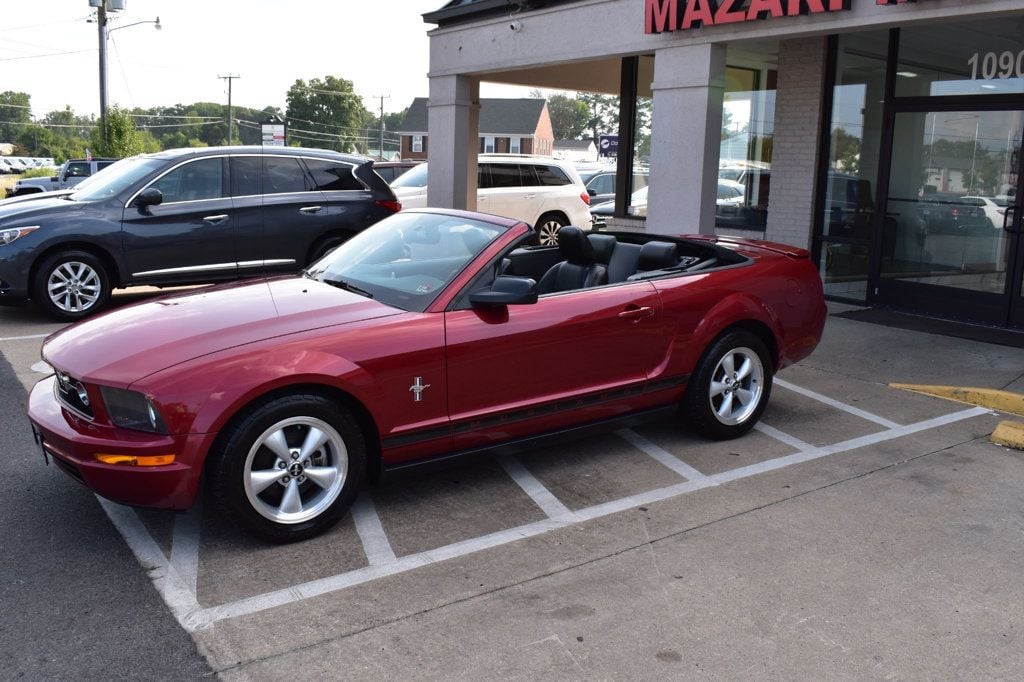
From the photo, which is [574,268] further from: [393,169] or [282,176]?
[393,169]

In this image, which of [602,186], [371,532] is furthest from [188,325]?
[602,186]

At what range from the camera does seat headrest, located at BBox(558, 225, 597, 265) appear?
5738 mm

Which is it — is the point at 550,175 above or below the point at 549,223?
above

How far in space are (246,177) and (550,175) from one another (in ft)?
23.3

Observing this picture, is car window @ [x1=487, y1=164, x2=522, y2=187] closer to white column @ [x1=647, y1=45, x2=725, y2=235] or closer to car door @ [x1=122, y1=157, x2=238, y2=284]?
white column @ [x1=647, y1=45, x2=725, y2=235]

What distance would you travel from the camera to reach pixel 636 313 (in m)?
5.26

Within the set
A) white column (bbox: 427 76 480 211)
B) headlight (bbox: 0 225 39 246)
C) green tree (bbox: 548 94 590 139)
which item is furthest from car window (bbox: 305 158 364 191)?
green tree (bbox: 548 94 590 139)

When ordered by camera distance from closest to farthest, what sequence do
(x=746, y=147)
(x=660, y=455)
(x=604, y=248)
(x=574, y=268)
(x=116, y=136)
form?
(x=660, y=455) → (x=574, y=268) → (x=604, y=248) → (x=746, y=147) → (x=116, y=136)

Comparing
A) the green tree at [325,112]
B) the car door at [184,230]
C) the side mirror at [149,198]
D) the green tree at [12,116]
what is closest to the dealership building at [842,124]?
the car door at [184,230]

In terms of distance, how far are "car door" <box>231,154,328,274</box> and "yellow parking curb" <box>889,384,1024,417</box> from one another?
6578 mm

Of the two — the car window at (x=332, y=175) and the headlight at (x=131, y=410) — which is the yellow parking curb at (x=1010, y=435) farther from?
the car window at (x=332, y=175)

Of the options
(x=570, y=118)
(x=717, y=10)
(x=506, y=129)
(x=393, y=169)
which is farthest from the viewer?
(x=570, y=118)

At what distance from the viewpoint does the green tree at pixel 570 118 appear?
135 m

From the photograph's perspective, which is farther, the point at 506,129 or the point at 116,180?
the point at 506,129
